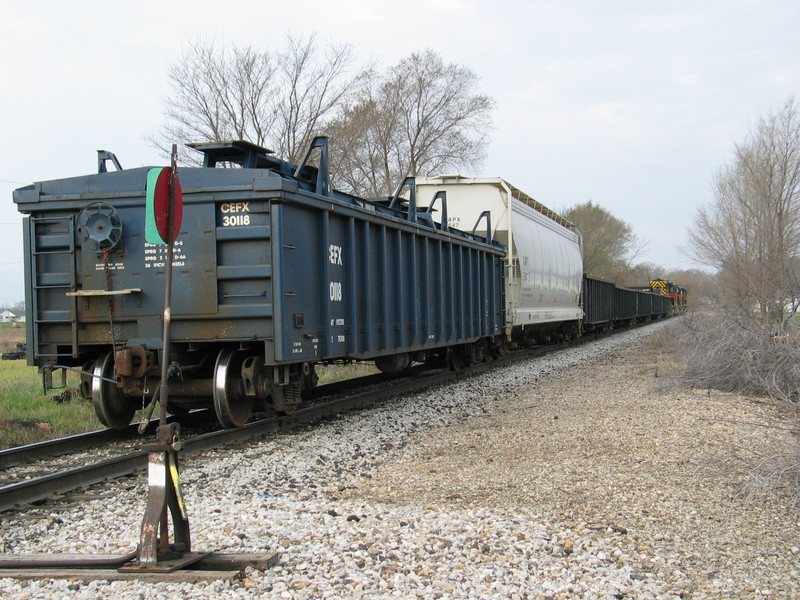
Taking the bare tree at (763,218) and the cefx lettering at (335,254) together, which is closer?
the cefx lettering at (335,254)

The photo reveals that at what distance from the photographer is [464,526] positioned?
4.77 metres

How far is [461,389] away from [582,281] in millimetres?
14466

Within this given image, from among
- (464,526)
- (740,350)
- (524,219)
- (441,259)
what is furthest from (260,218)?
(524,219)

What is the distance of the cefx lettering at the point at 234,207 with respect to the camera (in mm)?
Result: 7398

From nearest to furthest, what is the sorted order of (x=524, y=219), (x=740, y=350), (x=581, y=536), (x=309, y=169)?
(x=581, y=536) < (x=309, y=169) < (x=740, y=350) < (x=524, y=219)

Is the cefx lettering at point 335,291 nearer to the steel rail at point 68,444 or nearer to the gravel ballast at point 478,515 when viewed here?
the gravel ballast at point 478,515

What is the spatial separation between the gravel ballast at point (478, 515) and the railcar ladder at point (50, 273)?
2509 mm

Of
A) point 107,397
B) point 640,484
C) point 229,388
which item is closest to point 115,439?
point 107,397

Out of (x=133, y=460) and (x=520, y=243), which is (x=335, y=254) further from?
(x=520, y=243)

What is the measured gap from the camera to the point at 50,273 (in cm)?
795

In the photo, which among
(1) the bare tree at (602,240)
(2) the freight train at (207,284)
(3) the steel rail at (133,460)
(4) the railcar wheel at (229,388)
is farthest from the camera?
(1) the bare tree at (602,240)

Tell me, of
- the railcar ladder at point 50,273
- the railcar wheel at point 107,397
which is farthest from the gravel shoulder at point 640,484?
the railcar ladder at point 50,273

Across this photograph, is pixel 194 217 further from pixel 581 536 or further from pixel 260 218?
pixel 581 536

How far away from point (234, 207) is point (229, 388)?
195 cm
